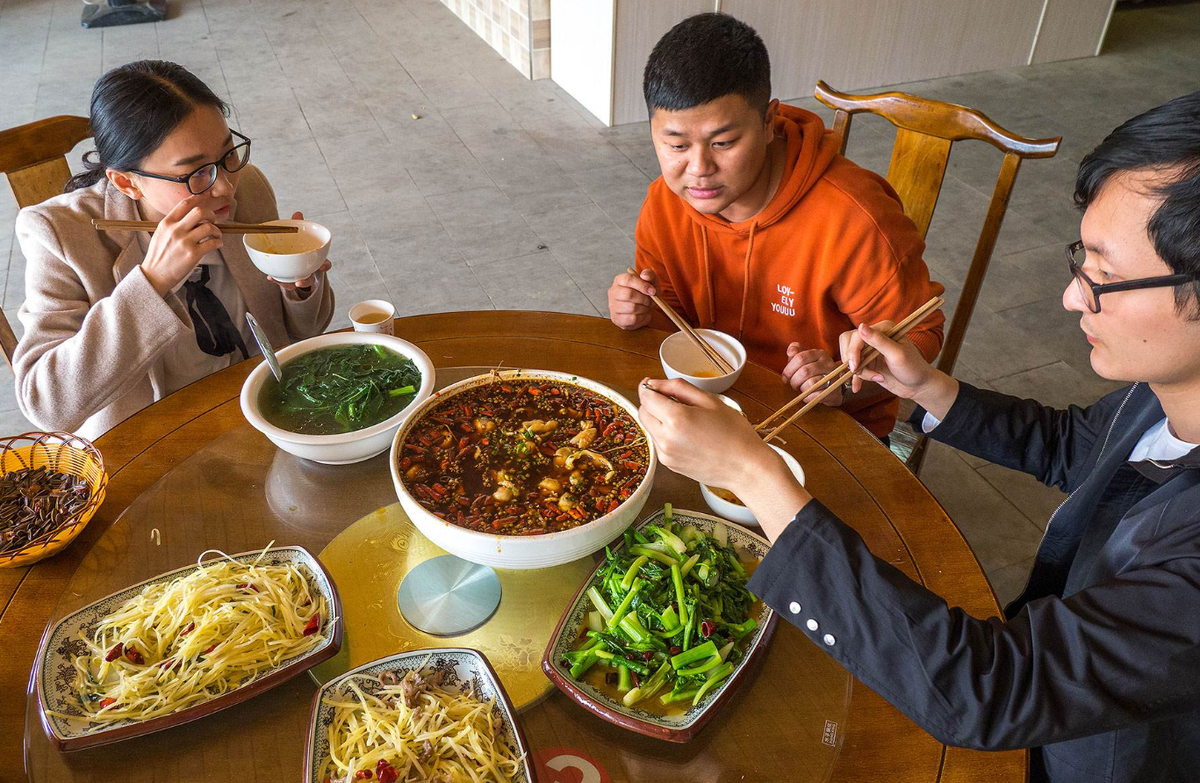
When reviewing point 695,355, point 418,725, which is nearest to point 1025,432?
point 695,355

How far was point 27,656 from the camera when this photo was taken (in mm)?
1306

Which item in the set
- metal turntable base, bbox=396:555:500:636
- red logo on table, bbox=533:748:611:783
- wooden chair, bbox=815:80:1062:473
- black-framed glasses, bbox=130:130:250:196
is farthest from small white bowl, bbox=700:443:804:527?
black-framed glasses, bbox=130:130:250:196

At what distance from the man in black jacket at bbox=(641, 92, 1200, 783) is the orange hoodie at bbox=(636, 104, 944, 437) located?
0.73 metres

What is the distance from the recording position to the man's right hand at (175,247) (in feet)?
5.98

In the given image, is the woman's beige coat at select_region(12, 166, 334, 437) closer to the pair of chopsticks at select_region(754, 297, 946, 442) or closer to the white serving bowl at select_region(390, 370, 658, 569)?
the white serving bowl at select_region(390, 370, 658, 569)

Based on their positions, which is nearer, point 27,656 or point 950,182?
point 27,656

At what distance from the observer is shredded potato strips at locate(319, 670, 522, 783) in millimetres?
1109

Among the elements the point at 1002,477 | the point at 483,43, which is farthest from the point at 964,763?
the point at 483,43

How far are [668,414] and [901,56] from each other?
639 centimetres

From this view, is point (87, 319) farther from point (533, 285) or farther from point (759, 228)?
point (533, 285)

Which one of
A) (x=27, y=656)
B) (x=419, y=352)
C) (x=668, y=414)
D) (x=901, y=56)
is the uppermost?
(x=668, y=414)

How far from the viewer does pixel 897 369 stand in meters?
1.68

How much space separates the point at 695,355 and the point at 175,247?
1.20m

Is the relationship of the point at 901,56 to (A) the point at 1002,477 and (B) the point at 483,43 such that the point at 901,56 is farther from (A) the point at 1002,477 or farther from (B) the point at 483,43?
(A) the point at 1002,477
